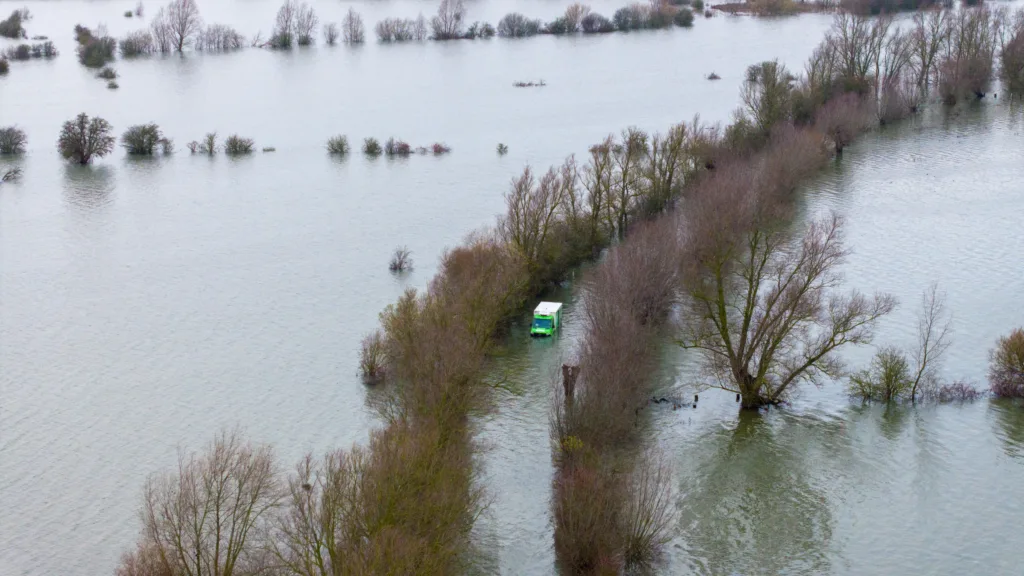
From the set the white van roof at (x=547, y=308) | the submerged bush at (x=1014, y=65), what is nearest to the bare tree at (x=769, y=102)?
the submerged bush at (x=1014, y=65)

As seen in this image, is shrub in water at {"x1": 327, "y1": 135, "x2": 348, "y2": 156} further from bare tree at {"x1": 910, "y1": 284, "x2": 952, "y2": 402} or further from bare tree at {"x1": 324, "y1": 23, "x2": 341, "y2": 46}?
bare tree at {"x1": 910, "y1": 284, "x2": 952, "y2": 402}

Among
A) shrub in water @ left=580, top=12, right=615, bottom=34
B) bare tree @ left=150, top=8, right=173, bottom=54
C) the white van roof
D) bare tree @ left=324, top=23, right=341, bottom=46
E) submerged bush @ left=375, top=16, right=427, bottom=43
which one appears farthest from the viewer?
shrub in water @ left=580, top=12, right=615, bottom=34

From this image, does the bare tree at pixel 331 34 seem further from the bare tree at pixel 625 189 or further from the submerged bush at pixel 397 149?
the bare tree at pixel 625 189

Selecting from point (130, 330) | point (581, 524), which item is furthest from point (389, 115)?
point (581, 524)

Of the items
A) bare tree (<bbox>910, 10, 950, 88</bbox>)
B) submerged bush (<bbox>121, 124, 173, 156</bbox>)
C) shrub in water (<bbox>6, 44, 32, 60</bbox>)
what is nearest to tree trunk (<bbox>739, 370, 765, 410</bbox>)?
submerged bush (<bbox>121, 124, 173, 156</bbox>)

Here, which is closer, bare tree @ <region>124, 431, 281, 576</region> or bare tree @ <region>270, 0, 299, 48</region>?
bare tree @ <region>124, 431, 281, 576</region>

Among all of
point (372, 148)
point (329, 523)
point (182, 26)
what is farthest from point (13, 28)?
point (329, 523)
